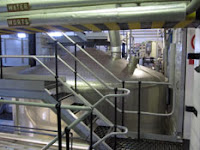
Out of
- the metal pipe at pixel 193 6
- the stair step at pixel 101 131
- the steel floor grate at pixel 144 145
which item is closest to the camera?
the metal pipe at pixel 193 6

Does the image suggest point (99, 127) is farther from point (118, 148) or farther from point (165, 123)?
point (165, 123)

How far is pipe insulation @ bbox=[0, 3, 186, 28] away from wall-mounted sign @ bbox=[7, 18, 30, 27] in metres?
0.04

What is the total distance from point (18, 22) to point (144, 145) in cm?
231

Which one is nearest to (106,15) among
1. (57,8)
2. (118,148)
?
(57,8)

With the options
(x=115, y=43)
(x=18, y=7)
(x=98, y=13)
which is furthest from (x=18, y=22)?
(x=115, y=43)

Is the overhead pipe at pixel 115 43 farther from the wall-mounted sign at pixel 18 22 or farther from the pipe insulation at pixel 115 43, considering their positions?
the wall-mounted sign at pixel 18 22

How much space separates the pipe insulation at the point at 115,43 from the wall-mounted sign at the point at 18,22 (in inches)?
110

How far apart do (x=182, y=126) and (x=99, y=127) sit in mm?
1318

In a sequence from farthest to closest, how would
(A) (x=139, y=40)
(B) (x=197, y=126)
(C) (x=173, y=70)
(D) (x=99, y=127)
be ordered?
1. (A) (x=139, y=40)
2. (C) (x=173, y=70)
3. (D) (x=99, y=127)
4. (B) (x=197, y=126)

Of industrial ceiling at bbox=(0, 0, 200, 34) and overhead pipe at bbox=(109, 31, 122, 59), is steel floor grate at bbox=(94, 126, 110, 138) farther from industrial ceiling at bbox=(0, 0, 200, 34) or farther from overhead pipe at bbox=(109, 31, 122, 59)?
overhead pipe at bbox=(109, 31, 122, 59)

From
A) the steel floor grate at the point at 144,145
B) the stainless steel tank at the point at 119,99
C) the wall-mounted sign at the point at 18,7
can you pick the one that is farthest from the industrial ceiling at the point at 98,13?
the stainless steel tank at the point at 119,99

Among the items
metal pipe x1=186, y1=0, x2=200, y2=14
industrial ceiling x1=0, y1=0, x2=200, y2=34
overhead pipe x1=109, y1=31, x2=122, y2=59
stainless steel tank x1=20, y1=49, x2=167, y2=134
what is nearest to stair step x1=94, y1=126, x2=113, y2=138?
stainless steel tank x1=20, y1=49, x2=167, y2=134

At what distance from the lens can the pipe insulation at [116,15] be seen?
1.52m

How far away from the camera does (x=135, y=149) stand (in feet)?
8.26
